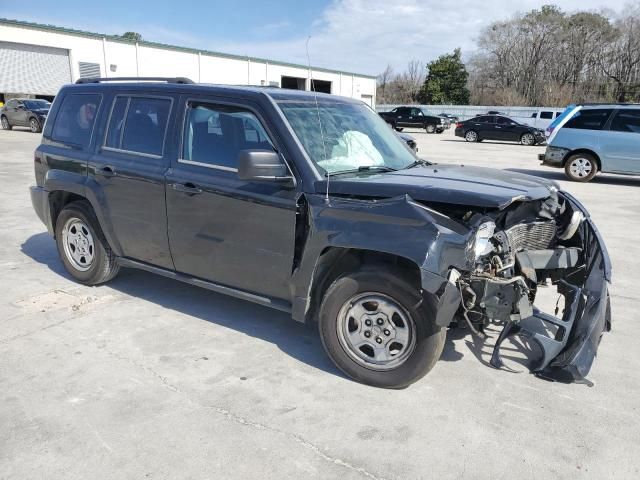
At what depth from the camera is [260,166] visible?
136 inches

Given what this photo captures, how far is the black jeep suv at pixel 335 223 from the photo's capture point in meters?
3.25

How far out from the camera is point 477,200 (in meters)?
3.14

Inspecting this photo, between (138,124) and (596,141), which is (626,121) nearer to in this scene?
(596,141)

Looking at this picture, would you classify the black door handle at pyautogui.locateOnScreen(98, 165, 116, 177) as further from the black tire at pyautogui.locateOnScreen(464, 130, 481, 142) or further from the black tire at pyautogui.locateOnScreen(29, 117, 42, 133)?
the black tire at pyautogui.locateOnScreen(464, 130, 481, 142)

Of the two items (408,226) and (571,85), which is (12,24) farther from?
→ (571,85)

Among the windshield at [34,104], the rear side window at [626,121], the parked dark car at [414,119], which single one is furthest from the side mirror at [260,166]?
the parked dark car at [414,119]

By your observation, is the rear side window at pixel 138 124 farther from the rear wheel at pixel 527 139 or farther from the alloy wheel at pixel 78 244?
the rear wheel at pixel 527 139

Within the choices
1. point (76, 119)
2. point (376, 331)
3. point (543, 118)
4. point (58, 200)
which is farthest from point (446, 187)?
point (543, 118)

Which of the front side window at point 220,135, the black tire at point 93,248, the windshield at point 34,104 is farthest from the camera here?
the windshield at point 34,104

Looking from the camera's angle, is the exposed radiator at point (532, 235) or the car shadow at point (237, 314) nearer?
the exposed radiator at point (532, 235)

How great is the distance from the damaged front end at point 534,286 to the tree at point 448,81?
63936mm

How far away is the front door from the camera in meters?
3.72

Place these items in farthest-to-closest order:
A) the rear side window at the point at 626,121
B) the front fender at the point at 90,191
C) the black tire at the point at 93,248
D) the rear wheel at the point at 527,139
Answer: the rear wheel at the point at 527,139
the rear side window at the point at 626,121
the black tire at the point at 93,248
the front fender at the point at 90,191

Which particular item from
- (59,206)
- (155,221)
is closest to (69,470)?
(155,221)
